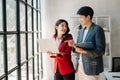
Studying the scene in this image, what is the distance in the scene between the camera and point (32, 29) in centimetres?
356

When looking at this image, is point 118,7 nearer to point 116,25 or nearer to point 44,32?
point 116,25

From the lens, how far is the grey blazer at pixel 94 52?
227 cm

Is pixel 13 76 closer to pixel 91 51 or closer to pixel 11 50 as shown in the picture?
pixel 11 50

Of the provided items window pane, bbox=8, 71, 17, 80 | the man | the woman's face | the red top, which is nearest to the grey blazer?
the man

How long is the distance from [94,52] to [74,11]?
2.44m

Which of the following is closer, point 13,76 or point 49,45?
point 13,76

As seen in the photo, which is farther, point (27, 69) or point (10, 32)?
point (27, 69)

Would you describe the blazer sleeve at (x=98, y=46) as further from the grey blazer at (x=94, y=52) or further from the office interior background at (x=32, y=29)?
the office interior background at (x=32, y=29)

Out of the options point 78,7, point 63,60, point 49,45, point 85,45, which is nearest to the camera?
point 85,45

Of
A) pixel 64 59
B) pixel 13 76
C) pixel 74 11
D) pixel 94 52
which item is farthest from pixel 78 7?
pixel 13 76

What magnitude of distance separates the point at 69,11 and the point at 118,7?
1.07 m

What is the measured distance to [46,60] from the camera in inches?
179

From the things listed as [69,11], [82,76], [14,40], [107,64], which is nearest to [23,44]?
[14,40]

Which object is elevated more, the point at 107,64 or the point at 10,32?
the point at 10,32
